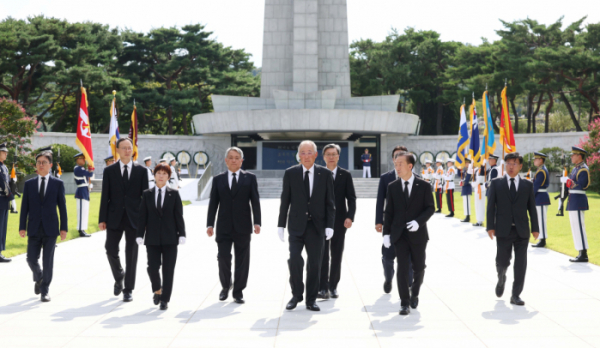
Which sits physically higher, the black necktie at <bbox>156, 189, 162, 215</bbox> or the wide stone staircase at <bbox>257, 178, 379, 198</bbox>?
the black necktie at <bbox>156, 189, 162, 215</bbox>

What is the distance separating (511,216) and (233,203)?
300cm

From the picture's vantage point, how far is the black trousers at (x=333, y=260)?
6195mm

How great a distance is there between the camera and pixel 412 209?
18.1ft

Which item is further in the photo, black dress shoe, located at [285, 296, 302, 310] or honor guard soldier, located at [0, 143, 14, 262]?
honor guard soldier, located at [0, 143, 14, 262]

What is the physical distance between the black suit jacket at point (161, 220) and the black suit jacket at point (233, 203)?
0.36 m

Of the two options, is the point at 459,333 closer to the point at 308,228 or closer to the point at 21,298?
the point at 308,228

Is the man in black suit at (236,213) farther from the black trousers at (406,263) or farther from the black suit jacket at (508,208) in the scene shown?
the black suit jacket at (508,208)

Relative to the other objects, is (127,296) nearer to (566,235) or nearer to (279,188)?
(566,235)

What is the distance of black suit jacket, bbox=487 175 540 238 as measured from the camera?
5.97m

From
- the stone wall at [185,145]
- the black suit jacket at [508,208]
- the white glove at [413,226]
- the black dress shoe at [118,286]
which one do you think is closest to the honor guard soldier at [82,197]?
the black dress shoe at [118,286]

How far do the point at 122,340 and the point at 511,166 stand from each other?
14.0 ft

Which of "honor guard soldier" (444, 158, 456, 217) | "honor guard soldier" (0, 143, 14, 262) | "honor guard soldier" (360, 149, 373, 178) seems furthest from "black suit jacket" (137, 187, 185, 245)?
"honor guard soldier" (360, 149, 373, 178)

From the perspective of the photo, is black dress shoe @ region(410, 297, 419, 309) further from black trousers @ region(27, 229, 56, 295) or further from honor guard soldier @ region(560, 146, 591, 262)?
honor guard soldier @ region(560, 146, 591, 262)

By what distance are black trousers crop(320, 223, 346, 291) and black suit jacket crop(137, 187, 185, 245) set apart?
1601 mm
